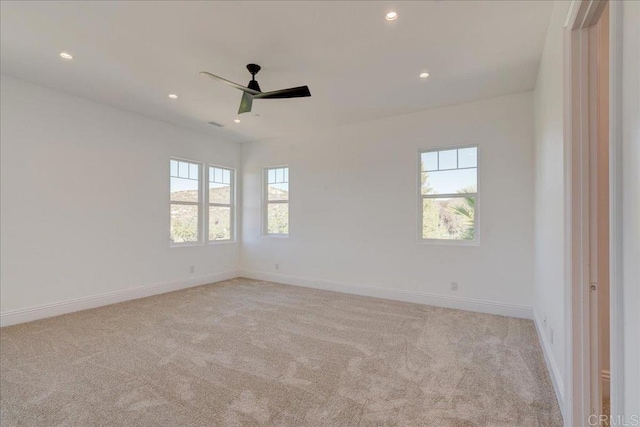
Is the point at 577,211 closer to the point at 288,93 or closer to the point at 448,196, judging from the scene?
the point at 288,93

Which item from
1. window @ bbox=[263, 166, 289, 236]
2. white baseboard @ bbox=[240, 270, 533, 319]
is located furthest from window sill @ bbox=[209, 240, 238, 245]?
white baseboard @ bbox=[240, 270, 533, 319]

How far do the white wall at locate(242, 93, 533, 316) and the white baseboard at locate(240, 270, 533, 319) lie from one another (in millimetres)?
19

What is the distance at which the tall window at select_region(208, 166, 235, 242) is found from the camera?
6141 millimetres

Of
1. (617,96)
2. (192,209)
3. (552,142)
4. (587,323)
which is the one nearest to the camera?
(617,96)

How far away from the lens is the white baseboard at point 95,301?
12.0 ft

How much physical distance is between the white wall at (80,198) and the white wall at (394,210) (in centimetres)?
184

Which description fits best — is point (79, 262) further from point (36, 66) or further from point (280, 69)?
point (280, 69)

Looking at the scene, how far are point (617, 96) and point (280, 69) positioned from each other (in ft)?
9.51

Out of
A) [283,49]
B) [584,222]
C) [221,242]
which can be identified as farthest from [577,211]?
[221,242]

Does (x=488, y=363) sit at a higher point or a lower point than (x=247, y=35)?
lower

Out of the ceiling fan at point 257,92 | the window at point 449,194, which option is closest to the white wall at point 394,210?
the window at point 449,194

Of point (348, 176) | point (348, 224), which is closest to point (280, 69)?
point (348, 176)

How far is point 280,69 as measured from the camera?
3.30 meters

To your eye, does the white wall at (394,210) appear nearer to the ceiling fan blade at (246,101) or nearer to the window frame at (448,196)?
the window frame at (448,196)
